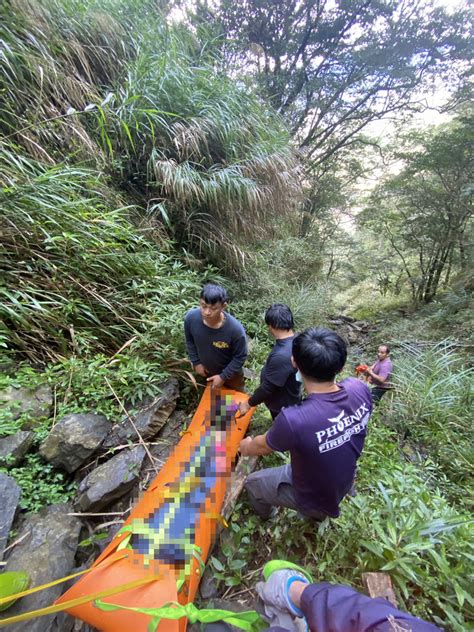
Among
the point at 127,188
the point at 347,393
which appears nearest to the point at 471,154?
the point at 127,188

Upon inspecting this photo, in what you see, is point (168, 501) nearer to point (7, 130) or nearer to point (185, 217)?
point (185, 217)

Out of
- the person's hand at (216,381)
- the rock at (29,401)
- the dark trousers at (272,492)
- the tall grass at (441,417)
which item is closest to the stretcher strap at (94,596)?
the dark trousers at (272,492)

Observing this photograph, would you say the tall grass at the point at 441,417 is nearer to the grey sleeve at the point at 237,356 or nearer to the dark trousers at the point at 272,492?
the dark trousers at the point at 272,492

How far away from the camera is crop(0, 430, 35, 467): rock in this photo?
1.41m

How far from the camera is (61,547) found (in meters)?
1.26

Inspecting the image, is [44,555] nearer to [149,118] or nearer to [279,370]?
[279,370]

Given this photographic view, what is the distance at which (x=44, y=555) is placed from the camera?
4.00 feet

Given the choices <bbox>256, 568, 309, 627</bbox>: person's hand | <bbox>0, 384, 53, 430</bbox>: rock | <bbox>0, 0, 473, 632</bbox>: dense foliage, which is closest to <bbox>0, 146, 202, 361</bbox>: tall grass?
<bbox>0, 0, 473, 632</bbox>: dense foliage

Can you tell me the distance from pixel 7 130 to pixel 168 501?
136 inches

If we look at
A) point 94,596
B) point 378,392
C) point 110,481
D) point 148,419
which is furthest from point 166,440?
point 378,392

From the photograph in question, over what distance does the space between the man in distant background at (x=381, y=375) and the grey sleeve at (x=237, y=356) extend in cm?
235

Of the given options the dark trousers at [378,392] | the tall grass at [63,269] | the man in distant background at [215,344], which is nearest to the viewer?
the tall grass at [63,269]

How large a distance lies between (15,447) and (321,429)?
1.63 meters

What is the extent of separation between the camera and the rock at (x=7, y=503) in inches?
46.6
